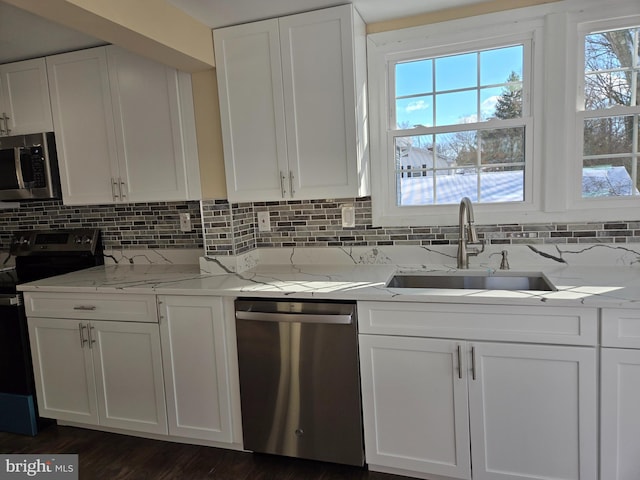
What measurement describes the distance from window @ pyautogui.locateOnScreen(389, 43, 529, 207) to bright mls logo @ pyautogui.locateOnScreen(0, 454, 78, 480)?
7.02 feet

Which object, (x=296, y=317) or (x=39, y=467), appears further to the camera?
(x=39, y=467)

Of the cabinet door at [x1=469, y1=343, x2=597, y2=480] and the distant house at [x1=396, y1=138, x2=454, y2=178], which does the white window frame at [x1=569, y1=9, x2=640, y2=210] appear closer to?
the distant house at [x1=396, y1=138, x2=454, y2=178]

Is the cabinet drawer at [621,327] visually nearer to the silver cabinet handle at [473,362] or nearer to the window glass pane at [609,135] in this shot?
the silver cabinet handle at [473,362]

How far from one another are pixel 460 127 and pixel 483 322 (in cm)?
108

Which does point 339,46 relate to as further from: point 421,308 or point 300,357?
point 300,357

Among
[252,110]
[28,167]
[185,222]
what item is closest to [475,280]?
[252,110]

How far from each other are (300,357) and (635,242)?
5.47 feet

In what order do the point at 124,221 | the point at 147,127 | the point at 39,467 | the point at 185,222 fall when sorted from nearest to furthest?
the point at 39,467
the point at 147,127
the point at 185,222
the point at 124,221

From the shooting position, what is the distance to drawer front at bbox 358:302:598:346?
5.26 ft

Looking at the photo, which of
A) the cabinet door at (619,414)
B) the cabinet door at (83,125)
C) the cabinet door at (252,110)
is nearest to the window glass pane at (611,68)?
the cabinet door at (619,414)

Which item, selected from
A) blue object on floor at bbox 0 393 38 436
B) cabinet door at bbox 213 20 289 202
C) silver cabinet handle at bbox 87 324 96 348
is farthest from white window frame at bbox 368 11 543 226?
blue object on floor at bbox 0 393 38 436

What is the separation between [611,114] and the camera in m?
2.06

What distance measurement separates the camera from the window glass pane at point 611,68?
2.03 meters

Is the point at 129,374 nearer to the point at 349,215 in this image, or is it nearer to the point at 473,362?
the point at 349,215
